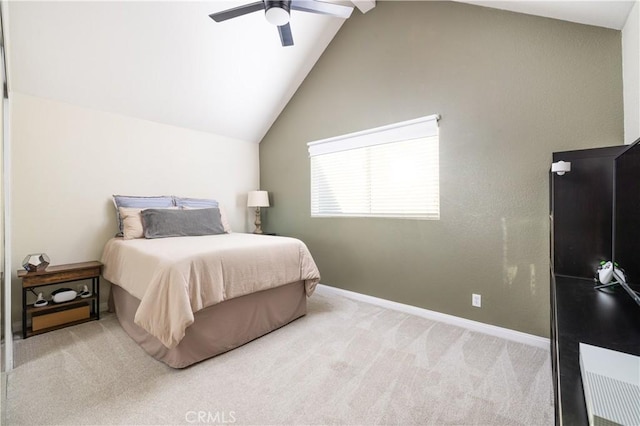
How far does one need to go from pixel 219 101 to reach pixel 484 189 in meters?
3.22

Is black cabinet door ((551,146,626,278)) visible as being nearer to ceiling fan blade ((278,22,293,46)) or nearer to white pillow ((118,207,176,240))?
ceiling fan blade ((278,22,293,46))

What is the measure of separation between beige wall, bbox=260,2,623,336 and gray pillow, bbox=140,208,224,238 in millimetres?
1531

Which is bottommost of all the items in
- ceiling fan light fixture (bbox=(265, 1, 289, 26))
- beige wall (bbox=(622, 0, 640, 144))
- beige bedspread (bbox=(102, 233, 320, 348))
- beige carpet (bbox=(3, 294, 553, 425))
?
beige carpet (bbox=(3, 294, 553, 425))

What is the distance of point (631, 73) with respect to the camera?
171 cm

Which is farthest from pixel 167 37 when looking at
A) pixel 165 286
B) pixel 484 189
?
pixel 484 189

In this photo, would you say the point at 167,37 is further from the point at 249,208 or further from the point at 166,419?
the point at 166,419

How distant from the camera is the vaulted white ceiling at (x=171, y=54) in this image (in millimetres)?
2244

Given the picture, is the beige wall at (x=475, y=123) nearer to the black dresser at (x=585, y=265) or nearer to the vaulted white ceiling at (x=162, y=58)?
the black dresser at (x=585, y=265)

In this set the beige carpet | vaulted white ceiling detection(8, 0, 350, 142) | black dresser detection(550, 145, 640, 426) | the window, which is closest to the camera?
black dresser detection(550, 145, 640, 426)

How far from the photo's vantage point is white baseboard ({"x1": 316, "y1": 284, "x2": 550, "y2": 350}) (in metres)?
2.22

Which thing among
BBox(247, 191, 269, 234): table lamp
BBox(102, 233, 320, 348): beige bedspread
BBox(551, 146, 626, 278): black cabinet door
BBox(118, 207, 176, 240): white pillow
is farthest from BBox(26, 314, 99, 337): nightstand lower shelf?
BBox(551, 146, 626, 278): black cabinet door

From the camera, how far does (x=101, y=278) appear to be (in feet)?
10.0

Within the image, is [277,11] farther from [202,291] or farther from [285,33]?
[202,291]

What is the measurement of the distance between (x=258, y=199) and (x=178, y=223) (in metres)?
1.28
